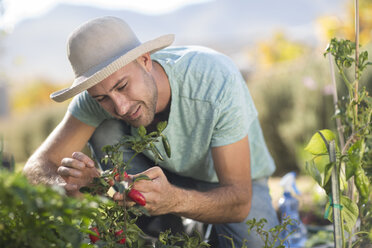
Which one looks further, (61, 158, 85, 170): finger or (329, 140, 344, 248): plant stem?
(61, 158, 85, 170): finger

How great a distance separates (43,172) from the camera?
1.86m

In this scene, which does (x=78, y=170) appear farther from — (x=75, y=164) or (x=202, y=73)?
(x=202, y=73)

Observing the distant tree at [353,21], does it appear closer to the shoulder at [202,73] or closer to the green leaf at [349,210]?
the shoulder at [202,73]

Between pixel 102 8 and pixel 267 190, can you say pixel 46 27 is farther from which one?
pixel 267 190

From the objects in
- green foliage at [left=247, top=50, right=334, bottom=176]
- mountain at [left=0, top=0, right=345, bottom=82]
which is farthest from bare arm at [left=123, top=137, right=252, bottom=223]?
mountain at [left=0, top=0, right=345, bottom=82]

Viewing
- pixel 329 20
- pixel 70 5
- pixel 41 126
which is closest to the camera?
pixel 41 126

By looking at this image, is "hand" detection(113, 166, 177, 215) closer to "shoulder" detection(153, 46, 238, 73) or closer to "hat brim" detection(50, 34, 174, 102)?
"hat brim" detection(50, 34, 174, 102)

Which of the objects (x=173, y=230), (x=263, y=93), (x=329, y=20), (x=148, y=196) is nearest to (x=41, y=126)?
(x=263, y=93)

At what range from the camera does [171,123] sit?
197 cm

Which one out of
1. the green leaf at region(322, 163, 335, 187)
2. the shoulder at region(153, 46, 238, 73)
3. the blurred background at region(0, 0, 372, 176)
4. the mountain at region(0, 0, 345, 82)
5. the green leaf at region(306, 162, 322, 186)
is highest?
the shoulder at region(153, 46, 238, 73)

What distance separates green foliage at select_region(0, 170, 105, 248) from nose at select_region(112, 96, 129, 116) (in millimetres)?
766

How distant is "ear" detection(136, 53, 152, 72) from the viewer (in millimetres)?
1731

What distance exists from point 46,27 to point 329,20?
116259mm

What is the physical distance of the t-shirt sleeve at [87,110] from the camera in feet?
6.76
